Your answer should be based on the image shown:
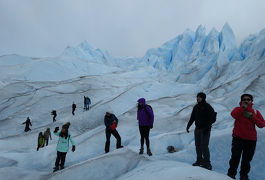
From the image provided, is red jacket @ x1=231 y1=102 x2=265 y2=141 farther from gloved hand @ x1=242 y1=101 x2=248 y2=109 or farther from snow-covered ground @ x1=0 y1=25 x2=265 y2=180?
snow-covered ground @ x1=0 y1=25 x2=265 y2=180

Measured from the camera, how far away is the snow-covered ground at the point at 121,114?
5.43 metres

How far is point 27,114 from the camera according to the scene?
2244 cm

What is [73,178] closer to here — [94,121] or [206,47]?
[94,121]

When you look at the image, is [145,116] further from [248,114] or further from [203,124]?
[248,114]

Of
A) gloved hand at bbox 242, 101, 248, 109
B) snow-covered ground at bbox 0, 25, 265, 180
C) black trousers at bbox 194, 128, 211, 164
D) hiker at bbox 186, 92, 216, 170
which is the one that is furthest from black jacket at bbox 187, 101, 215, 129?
snow-covered ground at bbox 0, 25, 265, 180

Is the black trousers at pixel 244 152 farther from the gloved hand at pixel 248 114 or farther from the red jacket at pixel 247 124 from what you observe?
the gloved hand at pixel 248 114

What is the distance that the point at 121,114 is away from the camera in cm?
1641

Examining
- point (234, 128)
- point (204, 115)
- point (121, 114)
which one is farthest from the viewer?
point (121, 114)

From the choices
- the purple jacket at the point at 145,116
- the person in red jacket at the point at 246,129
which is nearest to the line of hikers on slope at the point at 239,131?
the person in red jacket at the point at 246,129

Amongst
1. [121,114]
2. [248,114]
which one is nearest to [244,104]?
[248,114]

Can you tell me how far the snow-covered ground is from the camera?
17.8ft

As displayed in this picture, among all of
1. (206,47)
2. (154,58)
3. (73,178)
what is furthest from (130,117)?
(154,58)

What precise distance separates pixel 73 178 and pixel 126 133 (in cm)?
641

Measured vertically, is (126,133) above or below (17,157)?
above
